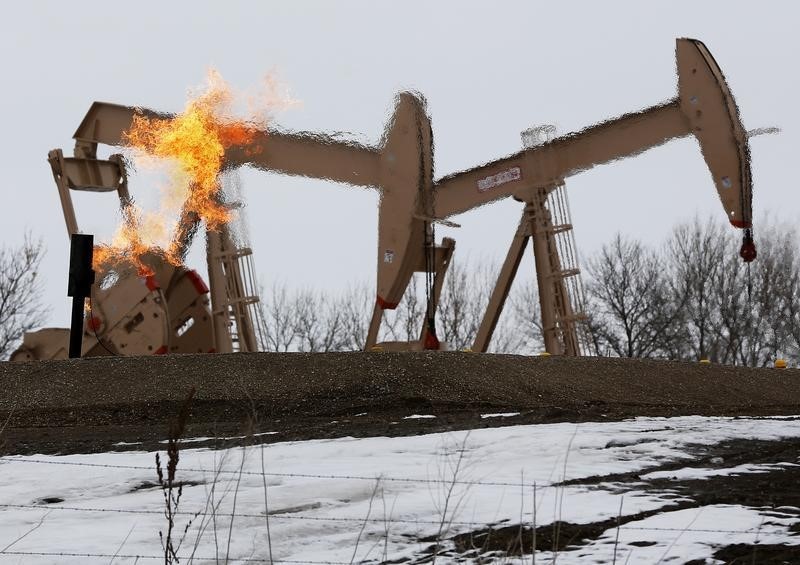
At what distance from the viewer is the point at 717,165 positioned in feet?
57.6

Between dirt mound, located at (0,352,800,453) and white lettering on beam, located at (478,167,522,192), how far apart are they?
4466 mm

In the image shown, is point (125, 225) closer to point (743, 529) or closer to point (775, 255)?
point (743, 529)

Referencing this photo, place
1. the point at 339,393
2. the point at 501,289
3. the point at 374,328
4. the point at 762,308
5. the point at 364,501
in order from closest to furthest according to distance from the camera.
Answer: the point at 364,501
the point at 339,393
the point at 374,328
the point at 501,289
the point at 762,308

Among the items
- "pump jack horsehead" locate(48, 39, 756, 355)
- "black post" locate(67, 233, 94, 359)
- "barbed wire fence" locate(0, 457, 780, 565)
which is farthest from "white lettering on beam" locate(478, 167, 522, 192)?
"barbed wire fence" locate(0, 457, 780, 565)

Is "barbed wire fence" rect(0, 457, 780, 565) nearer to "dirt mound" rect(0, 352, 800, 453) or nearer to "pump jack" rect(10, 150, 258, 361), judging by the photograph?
"dirt mound" rect(0, 352, 800, 453)

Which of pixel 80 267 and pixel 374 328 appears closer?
pixel 80 267

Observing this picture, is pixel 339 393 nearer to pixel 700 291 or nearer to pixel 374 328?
pixel 374 328

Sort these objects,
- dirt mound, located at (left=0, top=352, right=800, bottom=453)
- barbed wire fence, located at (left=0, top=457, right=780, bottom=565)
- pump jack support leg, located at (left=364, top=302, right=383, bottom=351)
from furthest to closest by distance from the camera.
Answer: pump jack support leg, located at (left=364, top=302, right=383, bottom=351) → dirt mound, located at (left=0, top=352, right=800, bottom=453) → barbed wire fence, located at (left=0, top=457, right=780, bottom=565)

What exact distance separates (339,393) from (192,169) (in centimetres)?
747

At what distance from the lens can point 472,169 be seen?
20172mm

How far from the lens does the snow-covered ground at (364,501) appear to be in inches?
230

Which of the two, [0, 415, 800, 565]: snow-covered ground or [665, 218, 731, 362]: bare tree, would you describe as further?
[665, 218, 731, 362]: bare tree

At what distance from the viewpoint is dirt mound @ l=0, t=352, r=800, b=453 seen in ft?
40.3

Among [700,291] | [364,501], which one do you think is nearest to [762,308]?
[700,291]
